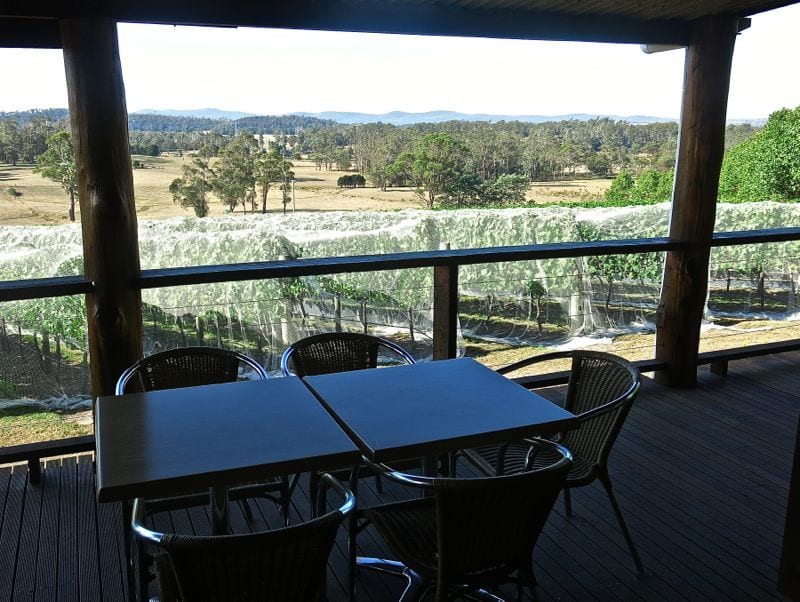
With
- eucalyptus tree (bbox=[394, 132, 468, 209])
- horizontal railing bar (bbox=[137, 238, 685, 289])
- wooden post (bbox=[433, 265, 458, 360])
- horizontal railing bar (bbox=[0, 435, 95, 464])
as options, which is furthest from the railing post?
eucalyptus tree (bbox=[394, 132, 468, 209])

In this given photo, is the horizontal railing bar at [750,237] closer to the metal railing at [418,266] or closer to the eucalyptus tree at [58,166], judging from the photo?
the metal railing at [418,266]

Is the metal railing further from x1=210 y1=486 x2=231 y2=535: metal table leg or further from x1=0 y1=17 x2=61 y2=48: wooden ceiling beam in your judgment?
x1=210 y1=486 x2=231 y2=535: metal table leg

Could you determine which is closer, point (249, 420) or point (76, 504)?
point (249, 420)

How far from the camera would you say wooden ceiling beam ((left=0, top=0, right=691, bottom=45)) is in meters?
3.48

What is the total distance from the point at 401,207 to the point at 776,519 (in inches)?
169

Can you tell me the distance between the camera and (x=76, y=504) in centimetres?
350

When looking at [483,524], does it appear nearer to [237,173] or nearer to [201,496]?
[201,496]

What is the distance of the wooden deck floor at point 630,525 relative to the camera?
2818 mm

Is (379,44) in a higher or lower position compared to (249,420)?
higher

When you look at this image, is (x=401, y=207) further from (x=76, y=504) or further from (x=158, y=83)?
(x=76, y=504)

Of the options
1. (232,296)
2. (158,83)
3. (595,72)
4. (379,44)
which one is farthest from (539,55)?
(232,296)

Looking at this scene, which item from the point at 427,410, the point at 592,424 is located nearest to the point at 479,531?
the point at 427,410

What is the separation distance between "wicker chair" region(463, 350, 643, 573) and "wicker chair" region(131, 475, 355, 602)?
1.14 metres

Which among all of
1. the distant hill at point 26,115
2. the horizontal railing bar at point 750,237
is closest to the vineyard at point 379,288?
the distant hill at point 26,115
